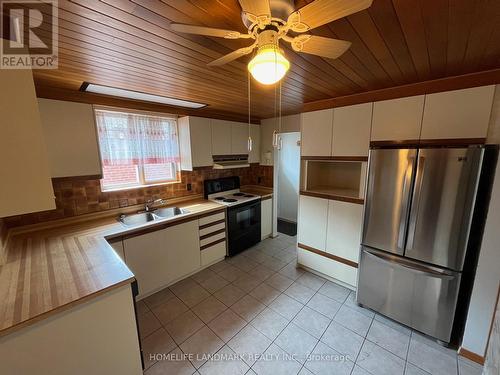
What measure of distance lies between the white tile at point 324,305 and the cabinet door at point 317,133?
1658mm

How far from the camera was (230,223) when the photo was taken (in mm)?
3018

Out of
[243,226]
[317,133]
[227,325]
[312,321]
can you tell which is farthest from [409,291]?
[243,226]

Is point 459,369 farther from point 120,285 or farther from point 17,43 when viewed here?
point 17,43

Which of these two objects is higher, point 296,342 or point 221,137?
point 221,137

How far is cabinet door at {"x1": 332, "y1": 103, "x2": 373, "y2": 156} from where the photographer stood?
6.85 feet

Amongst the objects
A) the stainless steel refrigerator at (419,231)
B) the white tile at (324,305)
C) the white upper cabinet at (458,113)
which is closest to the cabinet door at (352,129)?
the stainless steel refrigerator at (419,231)

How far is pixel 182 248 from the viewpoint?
251 centimetres

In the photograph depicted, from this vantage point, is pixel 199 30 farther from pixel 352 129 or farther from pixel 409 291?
pixel 409 291

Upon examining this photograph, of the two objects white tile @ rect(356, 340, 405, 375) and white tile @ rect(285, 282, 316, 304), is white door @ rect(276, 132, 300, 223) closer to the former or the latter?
white tile @ rect(285, 282, 316, 304)

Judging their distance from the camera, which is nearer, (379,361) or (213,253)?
(379,361)

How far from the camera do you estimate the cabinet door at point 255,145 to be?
143 inches

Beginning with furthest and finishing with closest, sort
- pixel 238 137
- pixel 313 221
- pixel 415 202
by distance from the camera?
pixel 238 137
pixel 313 221
pixel 415 202

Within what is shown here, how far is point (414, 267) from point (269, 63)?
2057 millimetres

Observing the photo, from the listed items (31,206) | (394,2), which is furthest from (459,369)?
(31,206)
